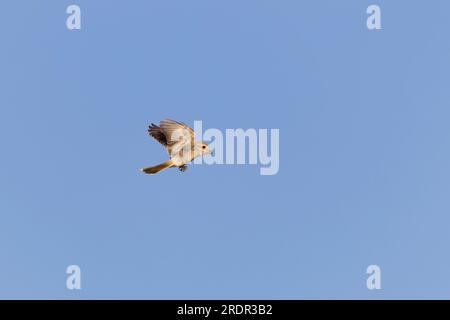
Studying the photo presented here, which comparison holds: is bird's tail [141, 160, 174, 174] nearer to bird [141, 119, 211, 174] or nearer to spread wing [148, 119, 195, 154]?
bird [141, 119, 211, 174]

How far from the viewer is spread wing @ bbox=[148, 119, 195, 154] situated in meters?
19.3

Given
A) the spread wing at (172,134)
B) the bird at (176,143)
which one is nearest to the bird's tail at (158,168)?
the bird at (176,143)

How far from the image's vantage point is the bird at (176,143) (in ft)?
63.5

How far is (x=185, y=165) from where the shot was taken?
20031mm

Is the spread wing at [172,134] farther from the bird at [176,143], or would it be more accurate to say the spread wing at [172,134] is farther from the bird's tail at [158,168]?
the bird's tail at [158,168]

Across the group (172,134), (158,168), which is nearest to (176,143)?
(172,134)

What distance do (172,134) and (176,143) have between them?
0.27 m

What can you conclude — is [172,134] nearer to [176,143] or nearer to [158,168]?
[176,143]

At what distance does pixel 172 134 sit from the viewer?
64.3ft
